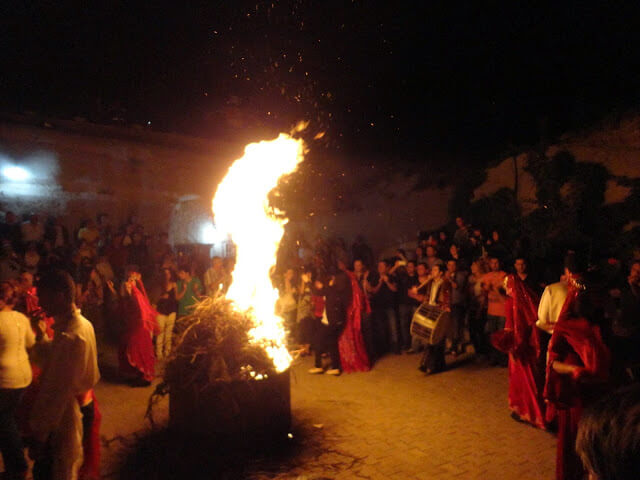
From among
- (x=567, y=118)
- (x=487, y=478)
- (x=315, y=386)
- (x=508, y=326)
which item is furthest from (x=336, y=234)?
(x=487, y=478)

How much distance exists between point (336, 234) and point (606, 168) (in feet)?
28.8

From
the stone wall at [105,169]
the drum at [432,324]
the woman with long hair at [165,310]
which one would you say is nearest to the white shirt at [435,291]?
the drum at [432,324]

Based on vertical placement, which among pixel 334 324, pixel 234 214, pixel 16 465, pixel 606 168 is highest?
pixel 606 168

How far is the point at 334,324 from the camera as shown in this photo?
8781 mm

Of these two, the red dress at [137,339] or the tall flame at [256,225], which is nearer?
the tall flame at [256,225]

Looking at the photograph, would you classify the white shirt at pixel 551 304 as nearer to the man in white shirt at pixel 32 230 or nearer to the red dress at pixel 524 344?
the red dress at pixel 524 344

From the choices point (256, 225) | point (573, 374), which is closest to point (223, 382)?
point (256, 225)

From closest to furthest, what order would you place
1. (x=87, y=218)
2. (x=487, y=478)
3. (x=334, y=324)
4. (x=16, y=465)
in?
1. (x=16, y=465)
2. (x=487, y=478)
3. (x=334, y=324)
4. (x=87, y=218)

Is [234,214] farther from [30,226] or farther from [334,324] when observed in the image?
[30,226]

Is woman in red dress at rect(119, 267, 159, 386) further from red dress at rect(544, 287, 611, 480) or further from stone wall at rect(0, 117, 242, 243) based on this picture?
stone wall at rect(0, 117, 242, 243)

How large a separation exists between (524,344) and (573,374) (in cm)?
204

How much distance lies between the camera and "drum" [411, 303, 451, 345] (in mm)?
8078

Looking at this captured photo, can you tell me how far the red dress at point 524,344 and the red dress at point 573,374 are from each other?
1.72 m

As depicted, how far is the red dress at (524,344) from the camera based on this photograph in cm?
583
